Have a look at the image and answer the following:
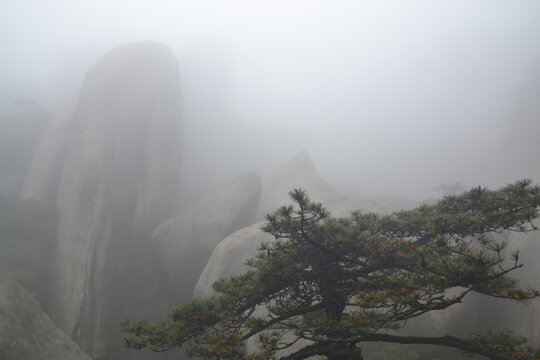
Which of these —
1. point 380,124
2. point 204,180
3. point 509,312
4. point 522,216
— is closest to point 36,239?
point 204,180

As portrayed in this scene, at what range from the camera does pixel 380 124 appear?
42406mm

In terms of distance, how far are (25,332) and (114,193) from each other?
838 centimetres

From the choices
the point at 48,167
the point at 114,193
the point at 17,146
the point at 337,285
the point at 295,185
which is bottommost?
the point at 295,185

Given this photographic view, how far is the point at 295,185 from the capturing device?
61.9 feet

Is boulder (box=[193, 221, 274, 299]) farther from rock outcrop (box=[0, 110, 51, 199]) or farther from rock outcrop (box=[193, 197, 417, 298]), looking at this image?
rock outcrop (box=[0, 110, 51, 199])

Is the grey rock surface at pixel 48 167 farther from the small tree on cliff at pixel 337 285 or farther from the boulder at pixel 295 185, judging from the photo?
the small tree on cliff at pixel 337 285

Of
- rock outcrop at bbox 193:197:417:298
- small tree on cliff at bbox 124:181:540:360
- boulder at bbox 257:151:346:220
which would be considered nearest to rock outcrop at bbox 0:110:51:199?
rock outcrop at bbox 193:197:417:298

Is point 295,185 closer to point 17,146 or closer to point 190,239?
point 190,239

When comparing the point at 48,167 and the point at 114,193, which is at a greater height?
the point at 48,167

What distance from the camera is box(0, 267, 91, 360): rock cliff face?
5.37 meters

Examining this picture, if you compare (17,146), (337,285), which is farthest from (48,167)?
(337,285)

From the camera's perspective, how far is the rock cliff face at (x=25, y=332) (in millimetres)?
5371

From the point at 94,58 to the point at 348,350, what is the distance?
35979 millimetres

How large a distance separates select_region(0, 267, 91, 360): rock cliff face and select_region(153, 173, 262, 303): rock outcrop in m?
6.05
